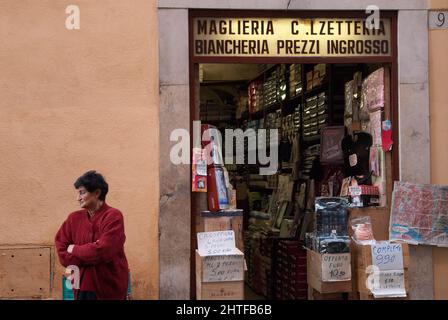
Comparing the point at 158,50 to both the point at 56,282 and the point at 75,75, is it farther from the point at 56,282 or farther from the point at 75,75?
the point at 56,282

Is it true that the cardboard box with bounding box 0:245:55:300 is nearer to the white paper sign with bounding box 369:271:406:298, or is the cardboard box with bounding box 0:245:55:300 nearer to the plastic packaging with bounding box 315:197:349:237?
the plastic packaging with bounding box 315:197:349:237

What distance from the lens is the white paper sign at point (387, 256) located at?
694cm

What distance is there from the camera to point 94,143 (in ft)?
23.6

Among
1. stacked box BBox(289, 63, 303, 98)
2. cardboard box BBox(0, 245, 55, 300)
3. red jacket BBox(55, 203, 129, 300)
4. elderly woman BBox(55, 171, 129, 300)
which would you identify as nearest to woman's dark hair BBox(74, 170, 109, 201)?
elderly woman BBox(55, 171, 129, 300)

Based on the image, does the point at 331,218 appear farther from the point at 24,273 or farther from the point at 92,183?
the point at 24,273

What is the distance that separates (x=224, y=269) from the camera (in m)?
6.74

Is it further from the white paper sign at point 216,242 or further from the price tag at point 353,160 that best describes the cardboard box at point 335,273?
the price tag at point 353,160

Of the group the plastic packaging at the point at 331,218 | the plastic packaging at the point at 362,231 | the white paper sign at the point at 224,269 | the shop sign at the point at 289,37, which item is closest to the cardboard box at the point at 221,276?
the white paper sign at the point at 224,269

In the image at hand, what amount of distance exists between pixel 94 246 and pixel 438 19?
4513 mm

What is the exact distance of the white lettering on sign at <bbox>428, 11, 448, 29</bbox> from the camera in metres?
7.50

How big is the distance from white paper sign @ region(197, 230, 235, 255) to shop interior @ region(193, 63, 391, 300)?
25 cm

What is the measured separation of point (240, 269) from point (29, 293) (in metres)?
2.17

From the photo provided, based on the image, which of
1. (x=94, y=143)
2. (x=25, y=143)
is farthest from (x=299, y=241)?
(x=25, y=143)

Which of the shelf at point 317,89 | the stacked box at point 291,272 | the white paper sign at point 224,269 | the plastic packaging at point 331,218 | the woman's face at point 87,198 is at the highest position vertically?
the shelf at point 317,89
